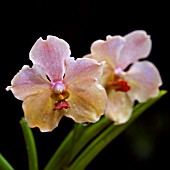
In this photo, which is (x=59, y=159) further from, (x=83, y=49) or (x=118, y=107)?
(x=83, y=49)

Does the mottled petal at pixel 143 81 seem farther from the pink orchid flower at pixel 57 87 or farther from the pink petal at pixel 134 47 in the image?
the pink orchid flower at pixel 57 87

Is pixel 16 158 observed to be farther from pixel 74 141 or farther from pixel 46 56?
pixel 46 56

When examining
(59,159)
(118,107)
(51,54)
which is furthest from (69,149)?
(51,54)

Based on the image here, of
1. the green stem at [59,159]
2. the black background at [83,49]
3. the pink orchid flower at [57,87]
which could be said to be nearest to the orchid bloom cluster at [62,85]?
the pink orchid flower at [57,87]

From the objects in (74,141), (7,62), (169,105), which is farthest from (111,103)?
(169,105)

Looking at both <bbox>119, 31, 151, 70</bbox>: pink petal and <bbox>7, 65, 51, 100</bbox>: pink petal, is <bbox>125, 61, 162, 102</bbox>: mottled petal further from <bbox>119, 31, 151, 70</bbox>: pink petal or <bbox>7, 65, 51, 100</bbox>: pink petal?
<bbox>7, 65, 51, 100</bbox>: pink petal

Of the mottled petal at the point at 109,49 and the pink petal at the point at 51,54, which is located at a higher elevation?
the pink petal at the point at 51,54
